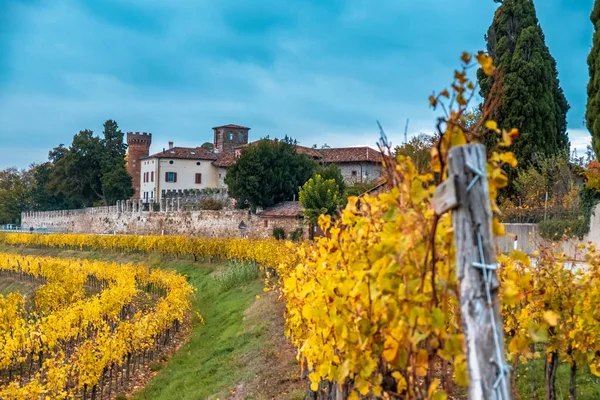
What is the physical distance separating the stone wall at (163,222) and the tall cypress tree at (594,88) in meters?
18.3

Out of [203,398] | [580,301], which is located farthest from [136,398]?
[580,301]

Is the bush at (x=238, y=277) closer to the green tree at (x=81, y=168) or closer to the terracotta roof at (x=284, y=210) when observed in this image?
the terracotta roof at (x=284, y=210)

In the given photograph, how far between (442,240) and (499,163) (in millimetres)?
417

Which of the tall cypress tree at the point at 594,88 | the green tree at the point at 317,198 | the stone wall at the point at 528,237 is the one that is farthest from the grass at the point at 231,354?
the tall cypress tree at the point at 594,88

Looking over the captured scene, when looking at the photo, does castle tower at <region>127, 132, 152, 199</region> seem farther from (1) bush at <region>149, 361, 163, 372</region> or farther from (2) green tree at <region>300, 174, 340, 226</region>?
(1) bush at <region>149, 361, 163, 372</region>

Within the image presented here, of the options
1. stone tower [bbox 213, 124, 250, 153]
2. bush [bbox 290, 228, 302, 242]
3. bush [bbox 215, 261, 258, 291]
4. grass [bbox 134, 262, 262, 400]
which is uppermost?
stone tower [bbox 213, 124, 250, 153]

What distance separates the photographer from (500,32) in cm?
2762

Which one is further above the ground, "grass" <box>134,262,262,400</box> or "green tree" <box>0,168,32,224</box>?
"green tree" <box>0,168,32,224</box>

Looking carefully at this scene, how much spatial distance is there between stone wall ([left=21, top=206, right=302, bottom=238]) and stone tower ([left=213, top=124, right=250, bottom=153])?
16.9 meters

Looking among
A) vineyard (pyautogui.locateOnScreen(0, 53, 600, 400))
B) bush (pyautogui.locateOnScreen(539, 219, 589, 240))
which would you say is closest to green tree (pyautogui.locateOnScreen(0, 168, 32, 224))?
bush (pyautogui.locateOnScreen(539, 219, 589, 240))

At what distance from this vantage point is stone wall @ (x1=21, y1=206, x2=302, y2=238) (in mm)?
37562

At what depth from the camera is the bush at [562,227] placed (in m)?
19.5

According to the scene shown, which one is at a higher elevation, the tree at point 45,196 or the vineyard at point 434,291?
the tree at point 45,196

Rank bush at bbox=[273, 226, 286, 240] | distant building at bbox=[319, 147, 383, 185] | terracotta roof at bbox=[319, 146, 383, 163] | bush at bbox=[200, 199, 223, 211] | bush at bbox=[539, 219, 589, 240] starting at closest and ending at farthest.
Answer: bush at bbox=[539, 219, 589, 240], bush at bbox=[273, 226, 286, 240], bush at bbox=[200, 199, 223, 211], distant building at bbox=[319, 147, 383, 185], terracotta roof at bbox=[319, 146, 383, 163]
